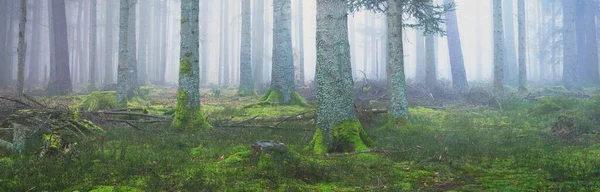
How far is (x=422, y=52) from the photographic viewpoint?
115 feet

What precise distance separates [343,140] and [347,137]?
0.30 ft

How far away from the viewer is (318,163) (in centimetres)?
676

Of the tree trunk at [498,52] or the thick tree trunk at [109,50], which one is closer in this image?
the tree trunk at [498,52]

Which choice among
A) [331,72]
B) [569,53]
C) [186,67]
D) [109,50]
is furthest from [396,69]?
[109,50]

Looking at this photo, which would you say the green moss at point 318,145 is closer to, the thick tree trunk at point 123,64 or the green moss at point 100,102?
the green moss at point 100,102

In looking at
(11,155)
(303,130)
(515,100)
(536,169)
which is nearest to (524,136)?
(536,169)

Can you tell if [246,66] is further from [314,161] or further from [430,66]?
[314,161]

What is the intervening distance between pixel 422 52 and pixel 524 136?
84.9 feet

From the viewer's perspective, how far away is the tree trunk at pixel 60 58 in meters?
22.2

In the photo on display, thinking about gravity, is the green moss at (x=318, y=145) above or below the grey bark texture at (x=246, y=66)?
below

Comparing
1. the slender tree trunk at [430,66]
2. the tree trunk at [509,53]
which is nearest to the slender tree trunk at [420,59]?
the tree trunk at [509,53]

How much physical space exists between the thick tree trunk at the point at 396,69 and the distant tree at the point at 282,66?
19.5 ft

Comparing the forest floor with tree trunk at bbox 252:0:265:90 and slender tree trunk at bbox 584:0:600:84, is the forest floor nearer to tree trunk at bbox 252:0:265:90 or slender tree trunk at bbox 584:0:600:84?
slender tree trunk at bbox 584:0:600:84

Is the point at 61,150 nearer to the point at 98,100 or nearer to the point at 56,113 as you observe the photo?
the point at 56,113
